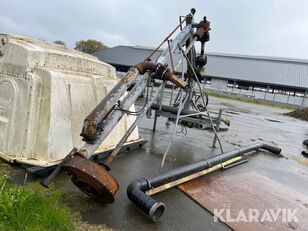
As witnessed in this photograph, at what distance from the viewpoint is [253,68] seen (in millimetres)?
45000

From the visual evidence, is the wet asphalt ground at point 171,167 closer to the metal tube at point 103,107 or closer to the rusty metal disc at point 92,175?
the rusty metal disc at point 92,175

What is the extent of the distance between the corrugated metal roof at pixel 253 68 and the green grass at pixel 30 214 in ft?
131

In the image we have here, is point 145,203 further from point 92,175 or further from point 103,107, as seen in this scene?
point 103,107

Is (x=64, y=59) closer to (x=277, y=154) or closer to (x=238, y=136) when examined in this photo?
(x=277, y=154)

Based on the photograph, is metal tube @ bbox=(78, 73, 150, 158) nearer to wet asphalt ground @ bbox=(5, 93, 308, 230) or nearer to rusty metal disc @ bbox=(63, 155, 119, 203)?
rusty metal disc @ bbox=(63, 155, 119, 203)

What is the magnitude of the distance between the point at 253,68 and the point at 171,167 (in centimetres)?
4356

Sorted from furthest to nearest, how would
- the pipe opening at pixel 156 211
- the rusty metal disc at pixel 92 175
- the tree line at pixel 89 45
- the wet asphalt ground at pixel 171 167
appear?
the tree line at pixel 89 45, the wet asphalt ground at pixel 171 167, the pipe opening at pixel 156 211, the rusty metal disc at pixel 92 175

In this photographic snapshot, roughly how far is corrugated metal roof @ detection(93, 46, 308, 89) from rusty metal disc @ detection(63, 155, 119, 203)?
39.3m

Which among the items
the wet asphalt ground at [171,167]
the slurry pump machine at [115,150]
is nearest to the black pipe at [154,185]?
the slurry pump machine at [115,150]

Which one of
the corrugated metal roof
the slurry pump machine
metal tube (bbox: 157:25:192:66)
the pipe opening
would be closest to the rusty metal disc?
the slurry pump machine

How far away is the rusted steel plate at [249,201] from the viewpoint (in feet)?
11.2

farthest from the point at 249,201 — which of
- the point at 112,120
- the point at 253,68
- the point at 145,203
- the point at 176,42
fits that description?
the point at 253,68

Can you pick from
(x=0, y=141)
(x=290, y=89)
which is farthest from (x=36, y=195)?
(x=290, y=89)

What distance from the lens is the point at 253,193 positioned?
4266 millimetres
